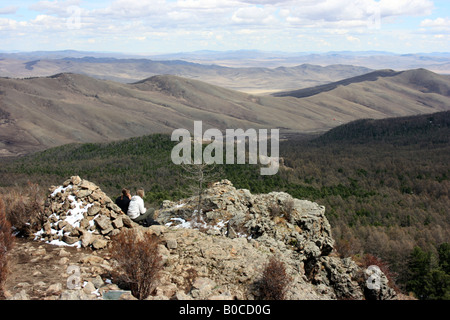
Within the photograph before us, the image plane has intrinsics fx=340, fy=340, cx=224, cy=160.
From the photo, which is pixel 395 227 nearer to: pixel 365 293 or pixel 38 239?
pixel 365 293

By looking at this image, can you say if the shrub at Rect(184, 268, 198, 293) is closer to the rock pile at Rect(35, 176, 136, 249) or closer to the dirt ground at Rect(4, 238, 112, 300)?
the dirt ground at Rect(4, 238, 112, 300)

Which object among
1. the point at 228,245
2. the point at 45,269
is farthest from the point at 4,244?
the point at 228,245

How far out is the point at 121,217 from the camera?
37.6 feet

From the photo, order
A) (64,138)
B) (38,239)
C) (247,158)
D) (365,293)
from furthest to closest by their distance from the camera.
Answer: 1. (64,138)
2. (247,158)
3. (365,293)
4. (38,239)

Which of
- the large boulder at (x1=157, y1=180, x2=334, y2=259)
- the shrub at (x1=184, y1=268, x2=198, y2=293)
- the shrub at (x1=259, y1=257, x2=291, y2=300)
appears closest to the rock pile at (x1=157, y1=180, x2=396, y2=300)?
the large boulder at (x1=157, y1=180, x2=334, y2=259)

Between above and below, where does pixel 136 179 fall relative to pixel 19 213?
below

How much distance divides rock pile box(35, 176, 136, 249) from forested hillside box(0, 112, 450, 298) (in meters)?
12.5

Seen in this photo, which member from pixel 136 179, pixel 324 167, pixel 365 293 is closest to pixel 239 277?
pixel 365 293

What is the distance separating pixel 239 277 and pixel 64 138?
157355 mm

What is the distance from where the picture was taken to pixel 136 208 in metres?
12.5

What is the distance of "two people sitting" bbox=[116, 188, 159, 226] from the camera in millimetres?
12438

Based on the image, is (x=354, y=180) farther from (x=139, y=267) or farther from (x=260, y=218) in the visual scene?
(x=139, y=267)

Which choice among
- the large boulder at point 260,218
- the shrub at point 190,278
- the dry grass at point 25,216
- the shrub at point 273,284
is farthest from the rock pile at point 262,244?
the dry grass at point 25,216
